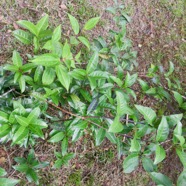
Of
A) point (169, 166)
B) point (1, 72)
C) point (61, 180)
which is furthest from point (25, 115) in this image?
point (169, 166)

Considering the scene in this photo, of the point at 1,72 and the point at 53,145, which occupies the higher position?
the point at 1,72

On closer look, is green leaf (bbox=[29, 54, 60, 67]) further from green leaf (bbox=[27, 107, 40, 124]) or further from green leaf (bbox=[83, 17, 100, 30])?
green leaf (bbox=[83, 17, 100, 30])

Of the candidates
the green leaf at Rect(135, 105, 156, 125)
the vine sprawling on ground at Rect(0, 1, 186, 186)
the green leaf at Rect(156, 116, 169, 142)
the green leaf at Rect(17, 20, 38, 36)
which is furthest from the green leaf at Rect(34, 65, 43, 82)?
the green leaf at Rect(156, 116, 169, 142)

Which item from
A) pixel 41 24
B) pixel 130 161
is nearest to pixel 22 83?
pixel 41 24

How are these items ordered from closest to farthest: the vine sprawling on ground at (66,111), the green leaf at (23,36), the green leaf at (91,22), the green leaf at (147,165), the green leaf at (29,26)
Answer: the vine sprawling on ground at (66,111) < the green leaf at (147,165) < the green leaf at (29,26) < the green leaf at (23,36) < the green leaf at (91,22)

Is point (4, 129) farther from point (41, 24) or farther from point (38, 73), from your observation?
point (41, 24)

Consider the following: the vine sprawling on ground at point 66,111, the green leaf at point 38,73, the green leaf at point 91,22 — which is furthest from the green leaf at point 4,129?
the green leaf at point 91,22

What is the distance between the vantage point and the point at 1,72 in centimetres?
177

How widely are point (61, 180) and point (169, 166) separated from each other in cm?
113

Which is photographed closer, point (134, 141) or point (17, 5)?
point (134, 141)

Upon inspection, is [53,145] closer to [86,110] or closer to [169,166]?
[86,110]

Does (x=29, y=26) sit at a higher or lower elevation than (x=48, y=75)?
higher

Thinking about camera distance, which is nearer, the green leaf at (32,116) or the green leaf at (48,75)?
the green leaf at (32,116)

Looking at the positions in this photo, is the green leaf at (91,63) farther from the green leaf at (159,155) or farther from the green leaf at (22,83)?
the green leaf at (159,155)
